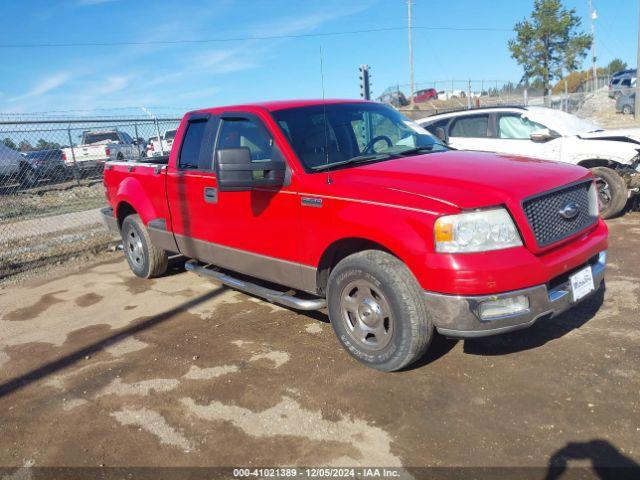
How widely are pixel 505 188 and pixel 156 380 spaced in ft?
9.06

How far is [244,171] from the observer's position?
3838mm

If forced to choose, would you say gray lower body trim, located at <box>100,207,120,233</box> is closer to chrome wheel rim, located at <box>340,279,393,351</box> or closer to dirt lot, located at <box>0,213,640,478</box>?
dirt lot, located at <box>0,213,640,478</box>

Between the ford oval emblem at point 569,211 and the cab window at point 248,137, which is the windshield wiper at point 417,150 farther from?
the ford oval emblem at point 569,211

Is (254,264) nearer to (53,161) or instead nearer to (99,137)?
(53,161)

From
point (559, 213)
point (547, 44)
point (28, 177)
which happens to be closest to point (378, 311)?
point (559, 213)

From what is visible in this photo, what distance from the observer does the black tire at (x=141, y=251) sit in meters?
6.09

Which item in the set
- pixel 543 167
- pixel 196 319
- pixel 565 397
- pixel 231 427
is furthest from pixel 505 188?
pixel 196 319

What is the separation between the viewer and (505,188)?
3.16 metres

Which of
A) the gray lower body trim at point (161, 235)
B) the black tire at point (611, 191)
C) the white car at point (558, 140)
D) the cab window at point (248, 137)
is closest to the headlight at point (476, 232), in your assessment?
the cab window at point (248, 137)

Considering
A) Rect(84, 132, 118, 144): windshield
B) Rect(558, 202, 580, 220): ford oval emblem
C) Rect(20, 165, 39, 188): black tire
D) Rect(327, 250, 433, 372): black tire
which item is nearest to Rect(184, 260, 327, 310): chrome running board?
Rect(327, 250, 433, 372): black tire

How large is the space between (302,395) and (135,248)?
12.3 ft

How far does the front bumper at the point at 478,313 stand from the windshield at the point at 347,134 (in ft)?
4.77

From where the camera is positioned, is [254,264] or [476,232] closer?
[476,232]

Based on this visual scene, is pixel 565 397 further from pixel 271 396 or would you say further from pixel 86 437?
pixel 86 437
